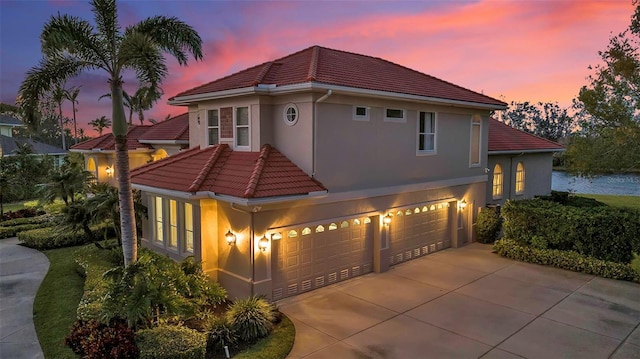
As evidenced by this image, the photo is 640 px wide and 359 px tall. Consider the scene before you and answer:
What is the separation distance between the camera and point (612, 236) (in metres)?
13.2

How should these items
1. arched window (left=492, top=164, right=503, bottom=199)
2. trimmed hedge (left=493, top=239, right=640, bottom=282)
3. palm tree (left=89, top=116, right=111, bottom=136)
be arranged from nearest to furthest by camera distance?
trimmed hedge (left=493, top=239, right=640, bottom=282)
arched window (left=492, top=164, right=503, bottom=199)
palm tree (left=89, top=116, right=111, bottom=136)

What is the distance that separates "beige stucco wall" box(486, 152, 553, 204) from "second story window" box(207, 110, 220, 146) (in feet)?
42.9

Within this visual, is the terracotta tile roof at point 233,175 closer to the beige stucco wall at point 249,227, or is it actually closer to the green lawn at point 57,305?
the beige stucco wall at point 249,227

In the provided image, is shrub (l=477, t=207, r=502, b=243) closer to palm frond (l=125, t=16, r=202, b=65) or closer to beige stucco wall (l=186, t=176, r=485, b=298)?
beige stucco wall (l=186, t=176, r=485, b=298)

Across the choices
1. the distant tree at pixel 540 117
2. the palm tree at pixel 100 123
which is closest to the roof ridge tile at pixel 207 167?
the palm tree at pixel 100 123

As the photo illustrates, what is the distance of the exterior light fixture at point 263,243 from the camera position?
A: 10289 millimetres

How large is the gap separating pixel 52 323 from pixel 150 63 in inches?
260

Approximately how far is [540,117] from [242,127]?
82.1 m

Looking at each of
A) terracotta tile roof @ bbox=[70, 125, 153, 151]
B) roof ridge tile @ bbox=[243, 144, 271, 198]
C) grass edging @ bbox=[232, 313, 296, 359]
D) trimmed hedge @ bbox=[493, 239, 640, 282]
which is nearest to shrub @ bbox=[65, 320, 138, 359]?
grass edging @ bbox=[232, 313, 296, 359]

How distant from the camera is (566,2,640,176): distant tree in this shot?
1634 cm

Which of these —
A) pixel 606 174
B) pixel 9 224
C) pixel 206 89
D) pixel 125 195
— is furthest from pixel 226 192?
pixel 606 174

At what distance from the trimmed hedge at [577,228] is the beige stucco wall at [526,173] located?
4.52 meters

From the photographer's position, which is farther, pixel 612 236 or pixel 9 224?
pixel 9 224

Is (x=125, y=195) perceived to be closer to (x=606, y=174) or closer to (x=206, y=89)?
(x=206, y=89)
